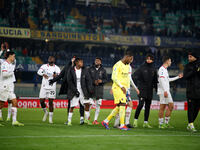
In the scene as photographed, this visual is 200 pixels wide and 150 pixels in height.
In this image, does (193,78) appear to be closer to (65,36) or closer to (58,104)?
(58,104)

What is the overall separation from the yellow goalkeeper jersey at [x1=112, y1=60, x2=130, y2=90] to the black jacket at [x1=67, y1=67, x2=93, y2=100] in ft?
7.10

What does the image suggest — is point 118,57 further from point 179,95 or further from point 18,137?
point 18,137

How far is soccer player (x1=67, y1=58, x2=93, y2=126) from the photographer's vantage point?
13.7m

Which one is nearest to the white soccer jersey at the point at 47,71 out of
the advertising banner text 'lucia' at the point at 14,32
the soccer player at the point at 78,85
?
the soccer player at the point at 78,85

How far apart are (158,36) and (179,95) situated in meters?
12.7

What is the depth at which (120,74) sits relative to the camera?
1202 centimetres

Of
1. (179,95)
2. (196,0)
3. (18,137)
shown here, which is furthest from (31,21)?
(18,137)

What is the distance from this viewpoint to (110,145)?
28.1 ft

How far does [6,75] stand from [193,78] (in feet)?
19.2

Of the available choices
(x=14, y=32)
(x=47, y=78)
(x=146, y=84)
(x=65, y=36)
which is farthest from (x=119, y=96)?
(x=65, y=36)

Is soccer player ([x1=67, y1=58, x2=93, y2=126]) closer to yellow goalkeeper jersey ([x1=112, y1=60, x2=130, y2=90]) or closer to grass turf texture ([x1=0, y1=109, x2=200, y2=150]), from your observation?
yellow goalkeeper jersey ([x1=112, y1=60, x2=130, y2=90])

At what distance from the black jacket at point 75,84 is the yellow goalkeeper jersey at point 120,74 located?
2.16 m

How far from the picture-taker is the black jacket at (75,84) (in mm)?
13719

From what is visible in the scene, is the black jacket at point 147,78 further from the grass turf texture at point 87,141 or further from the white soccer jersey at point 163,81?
the grass turf texture at point 87,141
